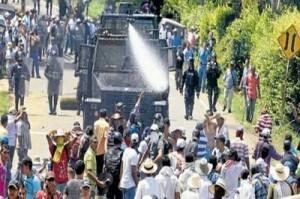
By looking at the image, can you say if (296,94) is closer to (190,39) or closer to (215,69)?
(215,69)

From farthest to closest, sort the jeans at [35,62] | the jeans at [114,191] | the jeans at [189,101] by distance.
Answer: the jeans at [35,62], the jeans at [189,101], the jeans at [114,191]

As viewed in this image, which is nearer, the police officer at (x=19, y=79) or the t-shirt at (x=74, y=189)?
the t-shirt at (x=74, y=189)

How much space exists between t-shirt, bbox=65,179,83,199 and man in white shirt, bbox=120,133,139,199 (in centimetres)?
191

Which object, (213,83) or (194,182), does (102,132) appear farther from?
(213,83)

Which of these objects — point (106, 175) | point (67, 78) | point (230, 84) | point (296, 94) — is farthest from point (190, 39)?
point (106, 175)

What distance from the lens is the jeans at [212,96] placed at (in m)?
30.0

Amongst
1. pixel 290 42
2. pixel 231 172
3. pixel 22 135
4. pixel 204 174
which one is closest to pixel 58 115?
pixel 290 42

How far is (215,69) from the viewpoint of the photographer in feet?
98.0

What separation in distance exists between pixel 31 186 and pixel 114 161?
103 inches

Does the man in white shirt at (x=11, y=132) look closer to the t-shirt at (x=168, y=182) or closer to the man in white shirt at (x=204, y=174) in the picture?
the man in white shirt at (x=204, y=174)

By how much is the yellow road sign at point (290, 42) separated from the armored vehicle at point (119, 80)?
112 inches

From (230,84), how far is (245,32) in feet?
16.3

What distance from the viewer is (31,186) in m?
15.5

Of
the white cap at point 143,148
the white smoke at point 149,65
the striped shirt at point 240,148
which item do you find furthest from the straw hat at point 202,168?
the white smoke at point 149,65
